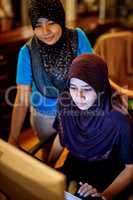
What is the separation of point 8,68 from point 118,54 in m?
0.85

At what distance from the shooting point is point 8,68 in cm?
260

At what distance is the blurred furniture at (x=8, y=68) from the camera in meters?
2.52

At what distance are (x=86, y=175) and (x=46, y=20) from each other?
2.25ft

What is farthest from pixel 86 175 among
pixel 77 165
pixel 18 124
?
pixel 18 124

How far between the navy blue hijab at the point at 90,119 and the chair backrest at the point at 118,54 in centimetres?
109

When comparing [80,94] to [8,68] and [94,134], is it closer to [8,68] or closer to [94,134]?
[94,134]

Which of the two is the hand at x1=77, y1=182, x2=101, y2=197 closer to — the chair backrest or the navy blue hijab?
the navy blue hijab

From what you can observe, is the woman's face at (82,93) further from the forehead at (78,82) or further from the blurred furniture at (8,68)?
the blurred furniture at (8,68)

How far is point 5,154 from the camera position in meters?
0.91

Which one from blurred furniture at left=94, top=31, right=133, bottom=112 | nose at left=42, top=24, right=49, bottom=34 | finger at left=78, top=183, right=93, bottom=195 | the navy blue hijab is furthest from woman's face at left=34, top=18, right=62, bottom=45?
blurred furniture at left=94, top=31, right=133, bottom=112

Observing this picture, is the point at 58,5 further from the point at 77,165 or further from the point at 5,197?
the point at 5,197

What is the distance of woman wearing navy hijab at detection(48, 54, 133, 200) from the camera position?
1285mm

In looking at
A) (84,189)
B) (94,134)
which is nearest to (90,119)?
(94,134)

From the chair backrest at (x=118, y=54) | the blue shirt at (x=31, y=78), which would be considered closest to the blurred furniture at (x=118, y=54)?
the chair backrest at (x=118, y=54)
